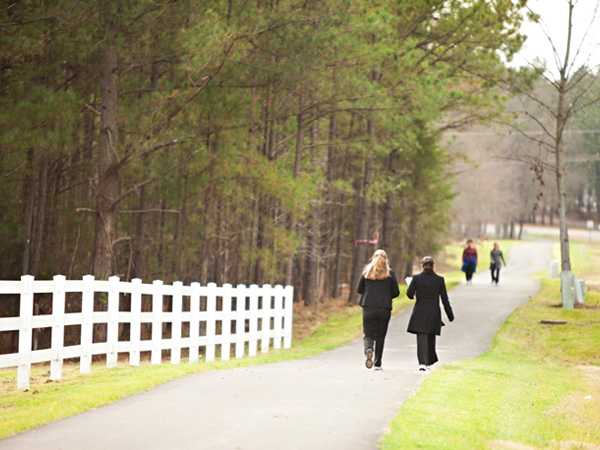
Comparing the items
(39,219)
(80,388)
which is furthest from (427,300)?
(39,219)

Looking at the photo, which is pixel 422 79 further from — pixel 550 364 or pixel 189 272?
pixel 550 364

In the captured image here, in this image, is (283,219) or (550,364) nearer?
(550,364)

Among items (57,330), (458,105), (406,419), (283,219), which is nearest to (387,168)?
(458,105)

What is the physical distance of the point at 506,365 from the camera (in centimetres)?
2077

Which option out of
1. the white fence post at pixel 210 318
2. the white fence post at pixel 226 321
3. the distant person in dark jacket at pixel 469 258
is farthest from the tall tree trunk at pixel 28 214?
the distant person in dark jacket at pixel 469 258

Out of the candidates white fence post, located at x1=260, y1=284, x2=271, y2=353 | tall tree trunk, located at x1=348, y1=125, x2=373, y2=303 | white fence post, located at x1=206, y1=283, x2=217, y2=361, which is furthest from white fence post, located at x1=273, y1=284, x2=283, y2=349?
tall tree trunk, located at x1=348, y1=125, x2=373, y2=303

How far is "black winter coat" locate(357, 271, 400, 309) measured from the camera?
55.3ft

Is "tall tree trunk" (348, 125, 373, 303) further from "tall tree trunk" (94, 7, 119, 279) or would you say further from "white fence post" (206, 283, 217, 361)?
"white fence post" (206, 283, 217, 361)

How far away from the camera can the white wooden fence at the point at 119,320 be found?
1386 centimetres

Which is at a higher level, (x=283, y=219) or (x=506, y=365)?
(x=283, y=219)

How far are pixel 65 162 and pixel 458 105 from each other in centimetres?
1699

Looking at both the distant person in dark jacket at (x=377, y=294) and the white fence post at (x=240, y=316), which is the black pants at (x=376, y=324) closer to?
the distant person in dark jacket at (x=377, y=294)

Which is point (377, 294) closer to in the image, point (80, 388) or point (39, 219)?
point (80, 388)

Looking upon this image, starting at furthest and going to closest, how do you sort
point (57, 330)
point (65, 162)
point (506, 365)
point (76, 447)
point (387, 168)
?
point (387, 168) < point (65, 162) < point (506, 365) < point (57, 330) < point (76, 447)
